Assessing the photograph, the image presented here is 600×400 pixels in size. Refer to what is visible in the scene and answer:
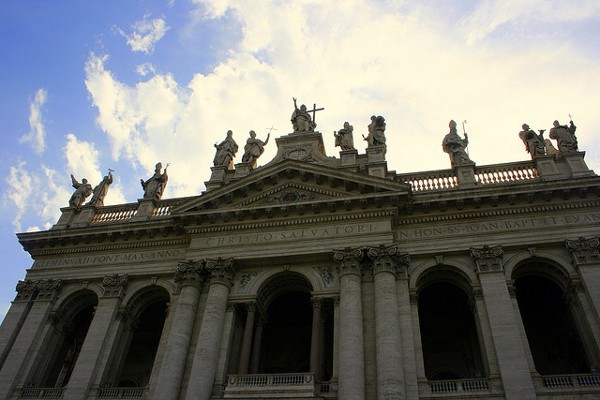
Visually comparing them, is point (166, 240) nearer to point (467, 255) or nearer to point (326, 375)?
point (326, 375)

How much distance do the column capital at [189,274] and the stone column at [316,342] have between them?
522cm

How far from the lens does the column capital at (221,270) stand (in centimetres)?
2203

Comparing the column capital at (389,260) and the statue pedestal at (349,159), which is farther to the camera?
the statue pedestal at (349,159)

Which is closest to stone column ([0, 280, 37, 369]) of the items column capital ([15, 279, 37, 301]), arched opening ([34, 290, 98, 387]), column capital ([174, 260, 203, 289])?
column capital ([15, 279, 37, 301])

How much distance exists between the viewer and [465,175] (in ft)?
76.8

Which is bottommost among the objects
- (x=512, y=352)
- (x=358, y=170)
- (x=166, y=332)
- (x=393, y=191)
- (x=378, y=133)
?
(x=512, y=352)

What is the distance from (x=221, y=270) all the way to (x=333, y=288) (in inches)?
192

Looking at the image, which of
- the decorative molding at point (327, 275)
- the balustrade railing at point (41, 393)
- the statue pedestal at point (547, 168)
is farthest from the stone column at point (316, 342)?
the statue pedestal at point (547, 168)

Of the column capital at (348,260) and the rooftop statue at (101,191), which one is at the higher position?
the rooftop statue at (101,191)

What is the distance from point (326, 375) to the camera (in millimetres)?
22031

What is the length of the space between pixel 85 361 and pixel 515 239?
60.4 feet

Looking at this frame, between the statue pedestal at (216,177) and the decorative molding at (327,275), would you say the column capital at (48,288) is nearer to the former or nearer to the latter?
the statue pedestal at (216,177)

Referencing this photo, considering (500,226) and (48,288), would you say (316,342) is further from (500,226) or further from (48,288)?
(48,288)

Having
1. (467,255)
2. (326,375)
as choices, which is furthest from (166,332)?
(467,255)
